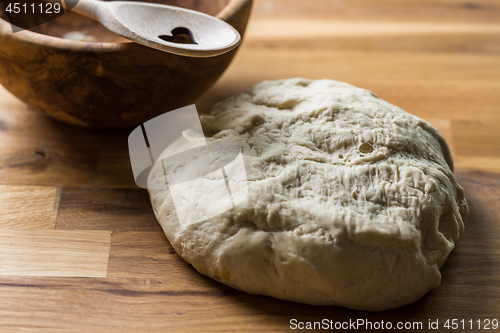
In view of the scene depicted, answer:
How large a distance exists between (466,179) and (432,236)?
0.40 meters

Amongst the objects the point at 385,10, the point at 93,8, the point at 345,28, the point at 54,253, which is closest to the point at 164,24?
the point at 93,8

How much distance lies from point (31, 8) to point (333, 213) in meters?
1.11

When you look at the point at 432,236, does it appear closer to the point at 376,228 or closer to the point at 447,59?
the point at 376,228

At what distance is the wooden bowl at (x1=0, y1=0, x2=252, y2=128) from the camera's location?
0.98 m

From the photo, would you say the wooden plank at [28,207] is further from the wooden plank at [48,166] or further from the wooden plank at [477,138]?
the wooden plank at [477,138]

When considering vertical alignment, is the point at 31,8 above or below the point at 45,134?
above

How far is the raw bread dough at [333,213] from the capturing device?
0.83 m

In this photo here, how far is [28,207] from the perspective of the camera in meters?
1.07

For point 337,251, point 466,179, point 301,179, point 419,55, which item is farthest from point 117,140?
point 419,55

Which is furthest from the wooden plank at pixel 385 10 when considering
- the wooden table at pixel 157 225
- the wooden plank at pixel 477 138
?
the wooden plank at pixel 477 138

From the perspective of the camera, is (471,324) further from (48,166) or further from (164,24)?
(48,166)

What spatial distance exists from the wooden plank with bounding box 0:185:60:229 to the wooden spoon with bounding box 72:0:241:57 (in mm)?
448

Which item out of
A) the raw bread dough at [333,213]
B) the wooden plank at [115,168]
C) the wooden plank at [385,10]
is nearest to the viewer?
the raw bread dough at [333,213]
